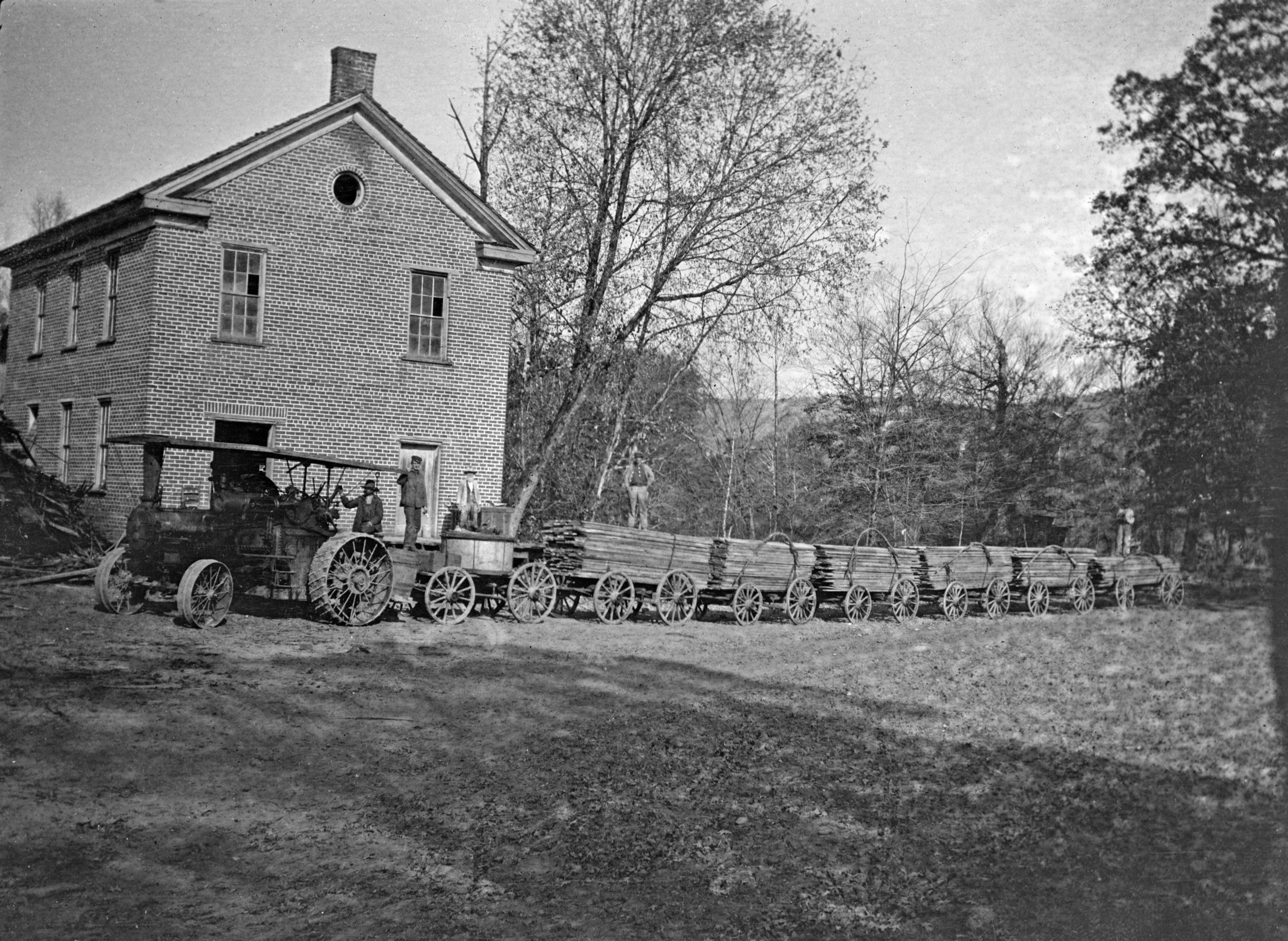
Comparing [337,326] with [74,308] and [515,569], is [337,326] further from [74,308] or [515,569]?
[515,569]

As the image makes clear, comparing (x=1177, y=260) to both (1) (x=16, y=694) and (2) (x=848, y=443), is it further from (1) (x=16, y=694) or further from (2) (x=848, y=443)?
(2) (x=848, y=443)

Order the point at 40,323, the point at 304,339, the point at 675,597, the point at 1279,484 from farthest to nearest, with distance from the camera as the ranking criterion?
the point at 40,323 → the point at 304,339 → the point at 675,597 → the point at 1279,484

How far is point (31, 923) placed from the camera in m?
4.75

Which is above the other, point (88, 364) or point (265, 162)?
point (265, 162)

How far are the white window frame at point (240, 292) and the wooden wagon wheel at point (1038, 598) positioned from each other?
50.2 feet

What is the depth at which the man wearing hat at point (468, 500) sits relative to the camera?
62.1 ft

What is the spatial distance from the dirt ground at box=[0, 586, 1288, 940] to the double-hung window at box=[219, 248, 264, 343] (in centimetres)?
911

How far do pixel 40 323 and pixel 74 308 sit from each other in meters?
1.58

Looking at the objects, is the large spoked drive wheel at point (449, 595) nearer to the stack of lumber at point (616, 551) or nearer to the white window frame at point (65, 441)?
the stack of lumber at point (616, 551)

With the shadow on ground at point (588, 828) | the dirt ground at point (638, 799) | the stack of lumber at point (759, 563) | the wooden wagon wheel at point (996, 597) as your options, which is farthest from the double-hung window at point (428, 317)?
the shadow on ground at point (588, 828)

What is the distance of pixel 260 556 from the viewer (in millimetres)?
13156

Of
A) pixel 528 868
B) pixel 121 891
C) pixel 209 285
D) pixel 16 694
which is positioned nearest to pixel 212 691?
pixel 16 694

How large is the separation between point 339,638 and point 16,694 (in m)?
4.50

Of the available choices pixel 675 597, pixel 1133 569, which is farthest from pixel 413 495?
pixel 1133 569
